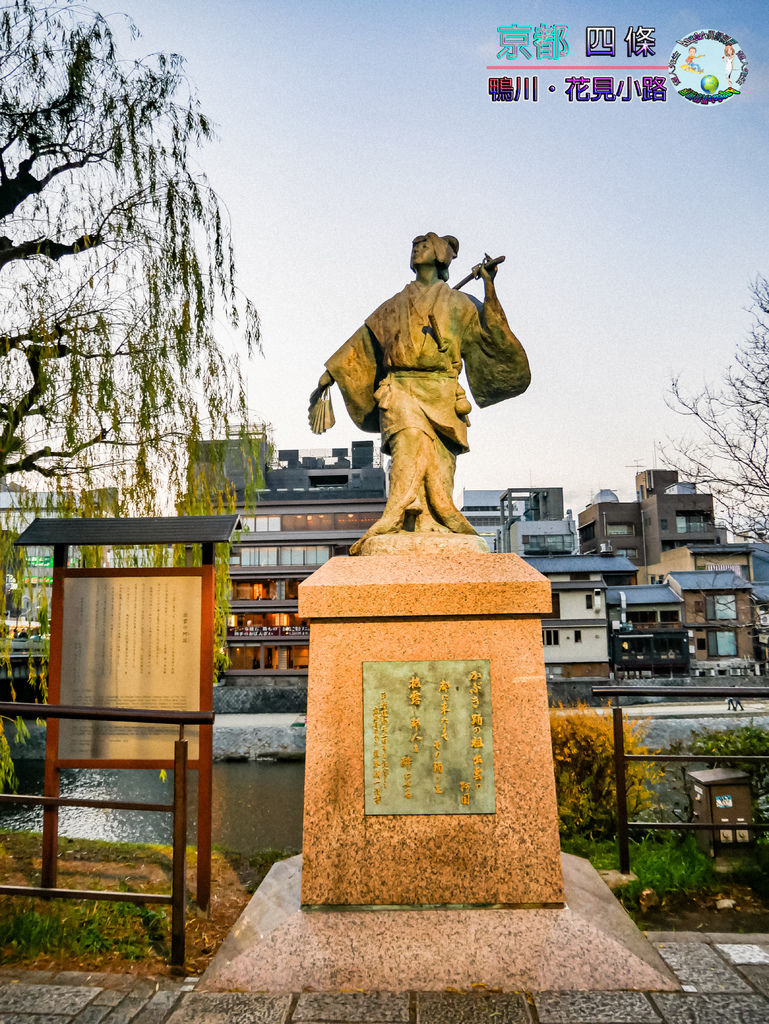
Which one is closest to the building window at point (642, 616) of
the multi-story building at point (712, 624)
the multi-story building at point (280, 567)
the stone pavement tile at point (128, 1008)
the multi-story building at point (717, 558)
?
the multi-story building at point (712, 624)

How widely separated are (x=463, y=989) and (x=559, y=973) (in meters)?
0.40

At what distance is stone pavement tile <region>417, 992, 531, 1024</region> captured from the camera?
2297 mm

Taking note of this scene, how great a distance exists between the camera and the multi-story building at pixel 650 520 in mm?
37812

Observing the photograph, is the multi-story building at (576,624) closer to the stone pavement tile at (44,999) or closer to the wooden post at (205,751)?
the wooden post at (205,751)

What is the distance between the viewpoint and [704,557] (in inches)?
1272

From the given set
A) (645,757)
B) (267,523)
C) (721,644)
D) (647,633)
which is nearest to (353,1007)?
(645,757)

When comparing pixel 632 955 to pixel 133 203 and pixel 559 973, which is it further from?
pixel 133 203

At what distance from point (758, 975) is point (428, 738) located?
1.58 metres

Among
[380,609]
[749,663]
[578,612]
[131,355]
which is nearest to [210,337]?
[131,355]

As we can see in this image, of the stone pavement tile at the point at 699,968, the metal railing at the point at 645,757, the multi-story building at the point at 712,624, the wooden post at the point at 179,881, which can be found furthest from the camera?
the multi-story building at the point at 712,624

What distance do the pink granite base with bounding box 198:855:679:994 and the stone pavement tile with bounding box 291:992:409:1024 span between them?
61 millimetres

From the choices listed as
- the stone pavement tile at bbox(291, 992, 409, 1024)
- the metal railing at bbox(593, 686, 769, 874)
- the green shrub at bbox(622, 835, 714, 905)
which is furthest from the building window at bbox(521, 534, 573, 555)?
the stone pavement tile at bbox(291, 992, 409, 1024)

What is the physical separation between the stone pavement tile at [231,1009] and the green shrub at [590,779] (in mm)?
3628

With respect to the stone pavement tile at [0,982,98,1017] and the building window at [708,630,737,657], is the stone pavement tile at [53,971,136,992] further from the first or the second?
the building window at [708,630,737,657]
